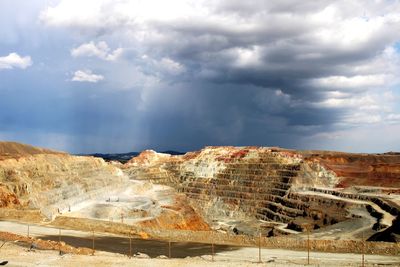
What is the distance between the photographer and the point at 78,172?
367ft

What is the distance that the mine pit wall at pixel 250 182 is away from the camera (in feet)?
319

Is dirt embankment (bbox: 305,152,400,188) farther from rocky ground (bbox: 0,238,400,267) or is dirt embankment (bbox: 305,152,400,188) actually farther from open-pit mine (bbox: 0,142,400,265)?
rocky ground (bbox: 0,238,400,267)

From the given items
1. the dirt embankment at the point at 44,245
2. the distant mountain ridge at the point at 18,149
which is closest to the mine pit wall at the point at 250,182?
the distant mountain ridge at the point at 18,149

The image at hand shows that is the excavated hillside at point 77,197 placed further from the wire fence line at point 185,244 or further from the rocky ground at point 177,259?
the rocky ground at point 177,259

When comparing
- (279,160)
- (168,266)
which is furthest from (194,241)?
(279,160)

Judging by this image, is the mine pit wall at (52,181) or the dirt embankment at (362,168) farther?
the dirt embankment at (362,168)

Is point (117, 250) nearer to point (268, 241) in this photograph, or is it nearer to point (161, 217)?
point (268, 241)

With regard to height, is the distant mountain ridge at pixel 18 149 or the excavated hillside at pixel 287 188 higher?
the distant mountain ridge at pixel 18 149

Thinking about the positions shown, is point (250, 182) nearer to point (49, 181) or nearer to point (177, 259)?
point (49, 181)

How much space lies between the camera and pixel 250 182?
Result: 125 m

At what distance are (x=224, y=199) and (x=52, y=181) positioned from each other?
156ft

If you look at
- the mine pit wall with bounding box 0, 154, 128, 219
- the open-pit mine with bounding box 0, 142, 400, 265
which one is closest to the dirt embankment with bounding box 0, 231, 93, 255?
the open-pit mine with bounding box 0, 142, 400, 265

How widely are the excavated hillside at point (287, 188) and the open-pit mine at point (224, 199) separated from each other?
271 mm

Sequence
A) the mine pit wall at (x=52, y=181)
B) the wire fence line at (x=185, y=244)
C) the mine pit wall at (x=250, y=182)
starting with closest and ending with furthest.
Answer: the wire fence line at (x=185, y=244)
the mine pit wall at (x=52, y=181)
the mine pit wall at (x=250, y=182)
